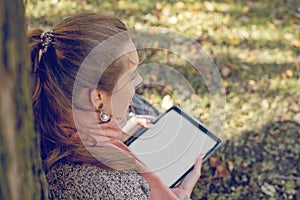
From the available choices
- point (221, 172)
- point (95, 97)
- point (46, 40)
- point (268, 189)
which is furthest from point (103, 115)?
point (268, 189)

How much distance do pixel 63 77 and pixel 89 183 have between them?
410mm

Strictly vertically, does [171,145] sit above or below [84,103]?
below

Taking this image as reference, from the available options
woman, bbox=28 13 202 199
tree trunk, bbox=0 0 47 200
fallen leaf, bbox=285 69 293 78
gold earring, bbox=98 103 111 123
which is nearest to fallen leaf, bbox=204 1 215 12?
fallen leaf, bbox=285 69 293 78

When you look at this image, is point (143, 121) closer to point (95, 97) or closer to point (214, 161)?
point (214, 161)

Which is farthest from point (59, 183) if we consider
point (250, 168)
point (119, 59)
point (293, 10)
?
point (293, 10)

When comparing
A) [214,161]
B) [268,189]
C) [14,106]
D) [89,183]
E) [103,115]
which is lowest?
[268,189]

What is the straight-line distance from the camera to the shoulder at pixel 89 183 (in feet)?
7.27

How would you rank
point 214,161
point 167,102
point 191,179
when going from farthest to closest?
point 167,102 → point 214,161 → point 191,179

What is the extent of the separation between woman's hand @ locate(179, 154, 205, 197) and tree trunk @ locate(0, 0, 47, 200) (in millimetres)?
1617

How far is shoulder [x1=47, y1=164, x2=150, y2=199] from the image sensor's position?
221cm

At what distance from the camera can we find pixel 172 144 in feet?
10.6

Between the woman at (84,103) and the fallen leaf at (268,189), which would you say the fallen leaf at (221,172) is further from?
the woman at (84,103)

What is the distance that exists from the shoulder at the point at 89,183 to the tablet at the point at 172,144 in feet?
2.52

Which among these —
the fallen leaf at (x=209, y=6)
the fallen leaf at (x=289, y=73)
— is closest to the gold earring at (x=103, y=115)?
the fallen leaf at (x=289, y=73)
